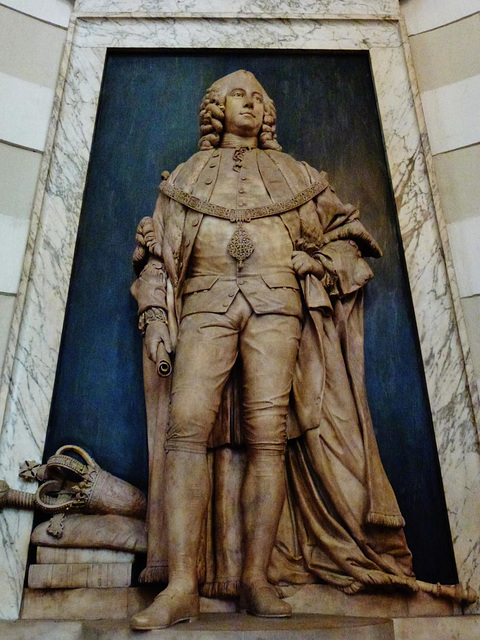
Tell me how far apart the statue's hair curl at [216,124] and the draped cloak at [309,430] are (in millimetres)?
126

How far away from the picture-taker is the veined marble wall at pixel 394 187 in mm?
4000

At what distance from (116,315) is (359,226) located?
160 cm

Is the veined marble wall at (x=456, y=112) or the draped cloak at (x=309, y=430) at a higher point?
the veined marble wall at (x=456, y=112)

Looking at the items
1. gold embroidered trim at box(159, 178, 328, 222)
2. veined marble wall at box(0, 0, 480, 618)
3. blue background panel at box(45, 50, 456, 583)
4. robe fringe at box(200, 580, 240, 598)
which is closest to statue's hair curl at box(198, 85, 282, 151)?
gold embroidered trim at box(159, 178, 328, 222)

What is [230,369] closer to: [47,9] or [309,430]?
[309,430]

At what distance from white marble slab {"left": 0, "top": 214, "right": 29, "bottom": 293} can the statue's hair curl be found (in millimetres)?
1304

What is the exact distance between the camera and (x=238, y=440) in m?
3.74

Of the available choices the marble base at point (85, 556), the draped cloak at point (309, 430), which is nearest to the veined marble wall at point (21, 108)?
the draped cloak at point (309, 430)

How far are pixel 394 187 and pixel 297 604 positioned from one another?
2770mm

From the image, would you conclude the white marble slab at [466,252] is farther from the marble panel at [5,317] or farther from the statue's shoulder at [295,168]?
the marble panel at [5,317]

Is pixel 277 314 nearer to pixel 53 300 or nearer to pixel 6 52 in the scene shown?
pixel 53 300

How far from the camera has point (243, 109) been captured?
4.26 m

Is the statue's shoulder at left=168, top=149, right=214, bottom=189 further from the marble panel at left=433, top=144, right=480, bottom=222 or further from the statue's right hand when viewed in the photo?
the marble panel at left=433, top=144, right=480, bottom=222

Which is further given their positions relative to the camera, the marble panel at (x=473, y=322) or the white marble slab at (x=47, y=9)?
the white marble slab at (x=47, y=9)
